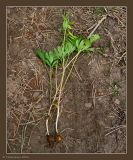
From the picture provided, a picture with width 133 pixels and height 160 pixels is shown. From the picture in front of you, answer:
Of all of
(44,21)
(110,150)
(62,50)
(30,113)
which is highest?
(44,21)

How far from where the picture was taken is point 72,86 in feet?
11.8

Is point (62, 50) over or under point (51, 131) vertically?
over

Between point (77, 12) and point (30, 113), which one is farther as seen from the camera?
point (77, 12)

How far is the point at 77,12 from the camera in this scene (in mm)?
3764

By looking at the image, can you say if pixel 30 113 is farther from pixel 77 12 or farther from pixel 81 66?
pixel 77 12

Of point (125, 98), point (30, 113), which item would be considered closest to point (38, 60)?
point (30, 113)

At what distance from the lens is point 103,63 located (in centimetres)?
368

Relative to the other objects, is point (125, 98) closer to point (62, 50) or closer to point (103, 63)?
point (103, 63)

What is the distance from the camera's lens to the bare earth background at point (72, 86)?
3521 mm

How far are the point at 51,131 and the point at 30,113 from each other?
0.28m

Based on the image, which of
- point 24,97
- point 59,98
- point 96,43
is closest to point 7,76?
point 24,97

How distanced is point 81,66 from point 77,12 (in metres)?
0.59

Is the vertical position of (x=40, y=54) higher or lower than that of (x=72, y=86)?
higher

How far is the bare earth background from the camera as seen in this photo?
3521 millimetres
